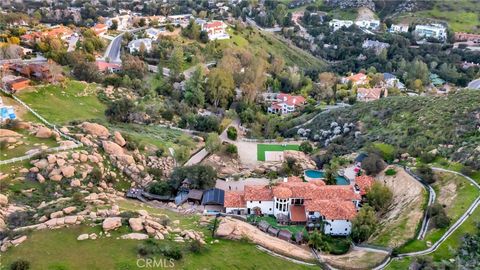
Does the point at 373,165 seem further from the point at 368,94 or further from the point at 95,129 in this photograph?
the point at 368,94

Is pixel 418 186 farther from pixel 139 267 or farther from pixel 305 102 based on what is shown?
pixel 305 102

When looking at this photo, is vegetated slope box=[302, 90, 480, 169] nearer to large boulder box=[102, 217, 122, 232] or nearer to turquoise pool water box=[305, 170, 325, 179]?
turquoise pool water box=[305, 170, 325, 179]

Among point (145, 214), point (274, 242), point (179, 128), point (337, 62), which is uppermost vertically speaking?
point (145, 214)

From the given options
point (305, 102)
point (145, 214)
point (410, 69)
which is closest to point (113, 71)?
point (305, 102)

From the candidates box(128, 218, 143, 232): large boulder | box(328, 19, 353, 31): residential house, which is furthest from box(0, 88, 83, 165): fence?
box(328, 19, 353, 31): residential house

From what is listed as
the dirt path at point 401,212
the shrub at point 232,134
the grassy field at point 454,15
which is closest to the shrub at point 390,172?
the dirt path at point 401,212

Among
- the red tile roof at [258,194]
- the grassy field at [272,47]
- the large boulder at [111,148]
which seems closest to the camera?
the red tile roof at [258,194]

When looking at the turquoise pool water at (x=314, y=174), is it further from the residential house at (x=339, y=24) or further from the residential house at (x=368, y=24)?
the residential house at (x=368, y=24)
